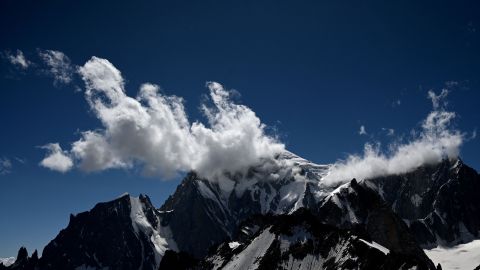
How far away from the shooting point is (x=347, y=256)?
155125 millimetres

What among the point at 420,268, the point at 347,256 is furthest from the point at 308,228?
the point at 420,268

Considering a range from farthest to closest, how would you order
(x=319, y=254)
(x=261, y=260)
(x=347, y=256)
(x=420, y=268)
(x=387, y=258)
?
(x=261, y=260) → (x=319, y=254) → (x=347, y=256) → (x=387, y=258) → (x=420, y=268)

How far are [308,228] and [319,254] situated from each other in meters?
21.7

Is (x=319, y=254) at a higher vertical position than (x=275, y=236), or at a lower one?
lower

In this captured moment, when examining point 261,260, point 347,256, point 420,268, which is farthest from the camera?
point 261,260

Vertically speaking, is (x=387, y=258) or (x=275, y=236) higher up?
(x=275, y=236)

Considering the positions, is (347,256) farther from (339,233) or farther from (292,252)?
(292,252)

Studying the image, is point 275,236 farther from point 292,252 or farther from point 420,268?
point 420,268

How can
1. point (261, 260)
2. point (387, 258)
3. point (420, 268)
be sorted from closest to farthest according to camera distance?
point (420, 268), point (387, 258), point (261, 260)

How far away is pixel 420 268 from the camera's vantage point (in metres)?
120

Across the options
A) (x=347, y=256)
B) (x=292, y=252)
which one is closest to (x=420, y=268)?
(x=347, y=256)

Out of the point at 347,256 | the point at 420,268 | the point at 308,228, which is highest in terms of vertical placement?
the point at 308,228

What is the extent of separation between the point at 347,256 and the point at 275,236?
48062mm

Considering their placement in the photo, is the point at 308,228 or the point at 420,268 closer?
the point at 420,268
